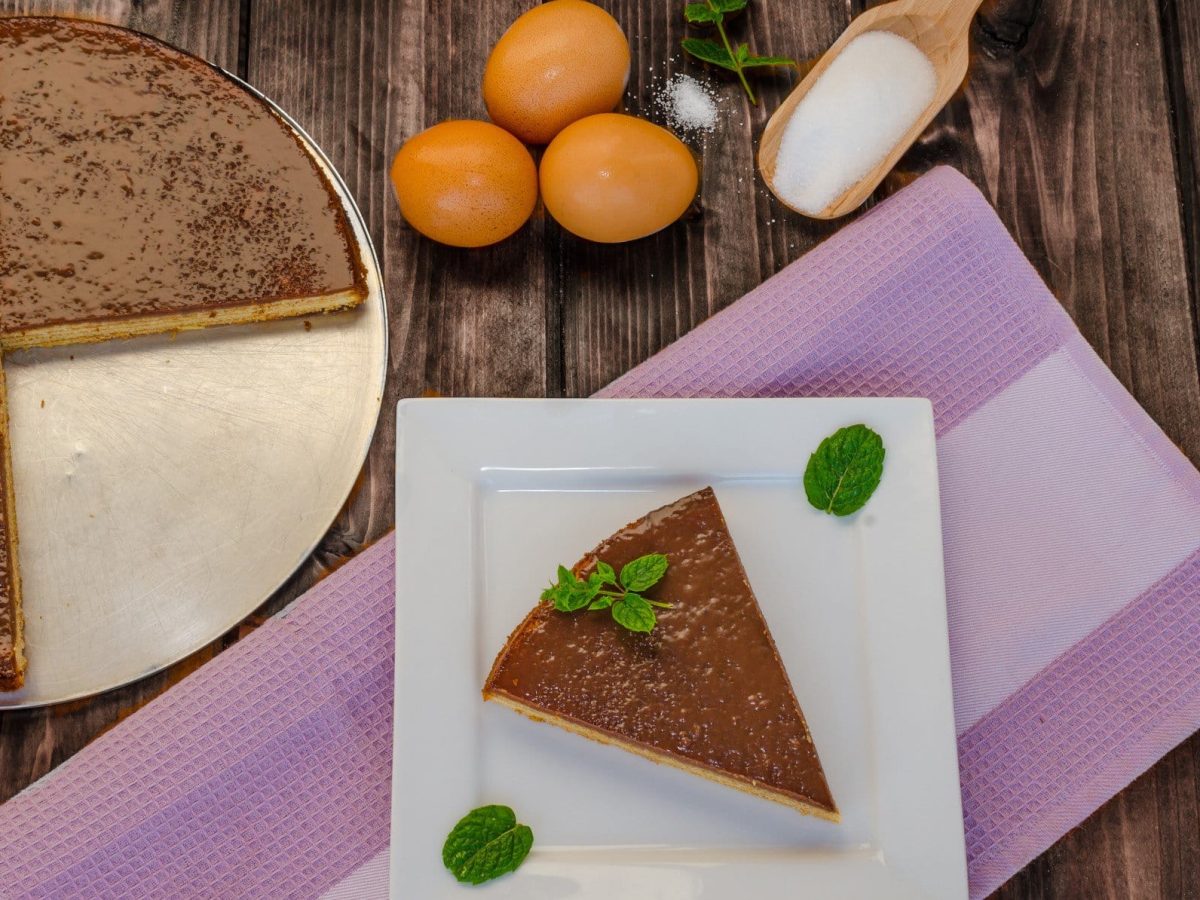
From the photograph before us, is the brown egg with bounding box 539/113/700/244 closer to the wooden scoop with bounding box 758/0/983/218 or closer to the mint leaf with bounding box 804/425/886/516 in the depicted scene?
the wooden scoop with bounding box 758/0/983/218

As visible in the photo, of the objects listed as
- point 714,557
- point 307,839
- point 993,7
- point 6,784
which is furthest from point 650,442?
point 6,784

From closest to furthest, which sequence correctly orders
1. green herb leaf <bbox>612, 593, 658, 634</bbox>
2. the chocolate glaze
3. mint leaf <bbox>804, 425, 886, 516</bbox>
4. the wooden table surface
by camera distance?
green herb leaf <bbox>612, 593, 658, 634</bbox> < mint leaf <bbox>804, 425, 886, 516</bbox> < the chocolate glaze < the wooden table surface

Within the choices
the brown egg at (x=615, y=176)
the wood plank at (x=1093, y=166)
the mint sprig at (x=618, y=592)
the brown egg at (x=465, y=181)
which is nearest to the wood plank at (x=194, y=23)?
the brown egg at (x=465, y=181)

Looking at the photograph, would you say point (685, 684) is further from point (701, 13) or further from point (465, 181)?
point (701, 13)

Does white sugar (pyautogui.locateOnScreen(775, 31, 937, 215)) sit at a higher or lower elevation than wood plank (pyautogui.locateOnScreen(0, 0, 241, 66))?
lower

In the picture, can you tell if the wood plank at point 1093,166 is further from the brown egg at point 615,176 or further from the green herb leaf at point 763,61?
the brown egg at point 615,176

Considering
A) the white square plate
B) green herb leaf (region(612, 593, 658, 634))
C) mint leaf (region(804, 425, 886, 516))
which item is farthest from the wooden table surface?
green herb leaf (region(612, 593, 658, 634))

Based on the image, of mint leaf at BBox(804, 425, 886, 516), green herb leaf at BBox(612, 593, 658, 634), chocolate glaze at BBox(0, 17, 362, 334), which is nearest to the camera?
green herb leaf at BBox(612, 593, 658, 634)
